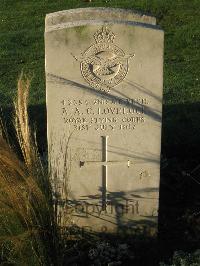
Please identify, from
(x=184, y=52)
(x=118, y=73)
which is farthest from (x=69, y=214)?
(x=184, y=52)

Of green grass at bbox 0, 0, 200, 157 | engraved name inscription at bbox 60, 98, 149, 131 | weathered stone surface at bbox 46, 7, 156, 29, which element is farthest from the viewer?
green grass at bbox 0, 0, 200, 157

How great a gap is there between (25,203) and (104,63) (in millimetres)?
1312

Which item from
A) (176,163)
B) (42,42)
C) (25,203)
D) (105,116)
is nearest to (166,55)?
(42,42)

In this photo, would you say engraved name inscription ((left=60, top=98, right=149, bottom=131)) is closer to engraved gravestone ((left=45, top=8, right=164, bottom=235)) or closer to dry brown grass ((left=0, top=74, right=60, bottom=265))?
engraved gravestone ((left=45, top=8, right=164, bottom=235))

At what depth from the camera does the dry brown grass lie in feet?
13.5

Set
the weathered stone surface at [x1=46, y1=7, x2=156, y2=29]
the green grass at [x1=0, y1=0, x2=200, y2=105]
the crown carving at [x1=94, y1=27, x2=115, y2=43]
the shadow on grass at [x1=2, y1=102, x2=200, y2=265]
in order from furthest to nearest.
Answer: the green grass at [x1=0, y1=0, x2=200, y2=105] < the shadow on grass at [x1=2, y1=102, x2=200, y2=265] < the weathered stone surface at [x1=46, y1=7, x2=156, y2=29] < the crown carving at [x1=94, y1=27, x2=115, y2=43]

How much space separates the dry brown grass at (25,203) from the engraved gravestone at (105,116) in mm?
240

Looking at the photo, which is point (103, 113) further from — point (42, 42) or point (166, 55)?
point (42, 42)

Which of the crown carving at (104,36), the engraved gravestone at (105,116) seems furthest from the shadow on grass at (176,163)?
the crown carving at (104,36)

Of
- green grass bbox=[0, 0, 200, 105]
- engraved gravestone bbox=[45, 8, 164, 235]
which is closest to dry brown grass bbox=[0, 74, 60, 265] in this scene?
engraved gravestone bbox=[45, 8, 164, 235]

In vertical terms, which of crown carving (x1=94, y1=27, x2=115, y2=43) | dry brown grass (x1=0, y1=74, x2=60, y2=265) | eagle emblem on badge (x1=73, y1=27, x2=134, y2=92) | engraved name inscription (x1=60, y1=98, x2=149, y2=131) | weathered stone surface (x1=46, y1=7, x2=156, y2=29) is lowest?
dry brown grass (x1=0, y1=74, x2=60, y2=265)

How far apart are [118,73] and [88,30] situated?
1.41 feet

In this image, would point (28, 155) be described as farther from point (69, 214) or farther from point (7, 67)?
point (7, 67)

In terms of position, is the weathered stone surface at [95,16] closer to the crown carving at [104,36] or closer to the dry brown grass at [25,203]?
the crown carving at [104,36]
